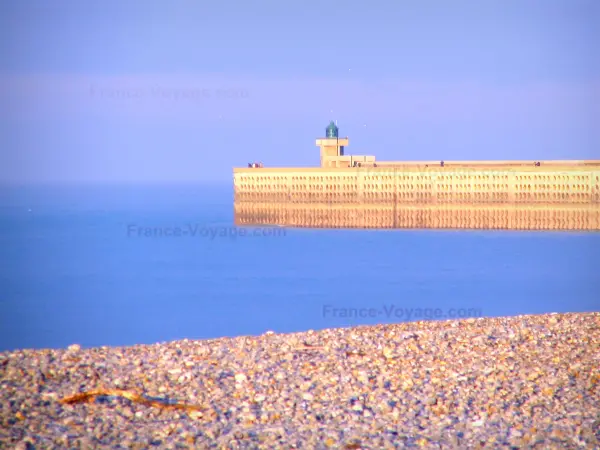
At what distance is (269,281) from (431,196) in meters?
21.7

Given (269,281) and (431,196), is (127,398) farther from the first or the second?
(431,196)

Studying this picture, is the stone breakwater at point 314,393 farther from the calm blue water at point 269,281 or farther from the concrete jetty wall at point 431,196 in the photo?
the concrete jetty wall at point 431,196

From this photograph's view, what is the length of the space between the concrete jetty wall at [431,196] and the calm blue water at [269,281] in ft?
4.31

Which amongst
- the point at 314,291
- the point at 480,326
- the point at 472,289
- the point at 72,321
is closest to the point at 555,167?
the point at 472,289

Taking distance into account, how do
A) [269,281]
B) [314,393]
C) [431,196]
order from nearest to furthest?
[314,393] < [269,281] < [431,196]

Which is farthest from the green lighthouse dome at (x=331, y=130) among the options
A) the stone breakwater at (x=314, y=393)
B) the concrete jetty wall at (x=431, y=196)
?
the stone breakwater at (x=314, y=393)

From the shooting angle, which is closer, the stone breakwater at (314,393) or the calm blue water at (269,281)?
the stone breakwater at (314,393)

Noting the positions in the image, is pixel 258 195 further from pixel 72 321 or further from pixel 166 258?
pixel 72 321

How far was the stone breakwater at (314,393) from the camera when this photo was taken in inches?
312

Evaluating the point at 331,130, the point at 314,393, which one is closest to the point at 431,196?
the point at 331,130

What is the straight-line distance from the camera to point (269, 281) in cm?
5278

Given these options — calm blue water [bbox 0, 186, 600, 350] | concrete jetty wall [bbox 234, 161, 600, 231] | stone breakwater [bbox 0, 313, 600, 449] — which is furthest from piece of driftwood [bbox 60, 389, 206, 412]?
concrete jetty wall [bbox 234, 161, 600, 231]

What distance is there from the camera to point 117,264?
67.3 meters

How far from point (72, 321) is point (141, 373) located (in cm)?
3065
